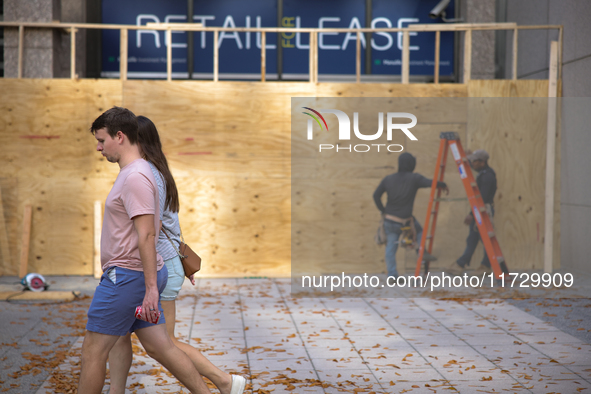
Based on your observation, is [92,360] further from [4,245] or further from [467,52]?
[467,52]

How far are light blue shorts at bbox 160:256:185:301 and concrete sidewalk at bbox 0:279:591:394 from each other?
103cm

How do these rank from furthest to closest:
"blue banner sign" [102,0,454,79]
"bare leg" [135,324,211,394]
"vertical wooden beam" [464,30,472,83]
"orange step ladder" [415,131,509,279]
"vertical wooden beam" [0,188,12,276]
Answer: "blue banner sign" [102,0,454,79], "vertical wooden beam" [464,30,472,83], "vertical wooden beam" [0,188,12,276], "orange step ladder" [415,131,509,279], "bare leg" [135,324,211,394]

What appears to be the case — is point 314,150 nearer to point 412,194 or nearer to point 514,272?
point 412,194

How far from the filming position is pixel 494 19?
37.0 feet

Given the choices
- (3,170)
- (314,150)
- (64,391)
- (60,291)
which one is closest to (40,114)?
(3,170)

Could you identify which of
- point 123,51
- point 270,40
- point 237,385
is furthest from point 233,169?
point 237,385

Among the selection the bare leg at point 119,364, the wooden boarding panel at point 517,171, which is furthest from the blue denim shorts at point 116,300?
the wooden boarding panel at point 517,171

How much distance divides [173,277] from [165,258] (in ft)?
0.41

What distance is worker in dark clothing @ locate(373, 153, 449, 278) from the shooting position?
27.8 ft

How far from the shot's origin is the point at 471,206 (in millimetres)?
8242

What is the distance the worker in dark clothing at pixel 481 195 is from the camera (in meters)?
8.72

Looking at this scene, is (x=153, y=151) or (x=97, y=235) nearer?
(x=153, y=151)

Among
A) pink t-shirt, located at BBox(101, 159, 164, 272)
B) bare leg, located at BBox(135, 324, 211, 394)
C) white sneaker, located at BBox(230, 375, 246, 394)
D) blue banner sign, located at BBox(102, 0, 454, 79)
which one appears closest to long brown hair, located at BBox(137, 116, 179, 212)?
pink t-shirt, located at BBox(101, 159, 164, 272)
